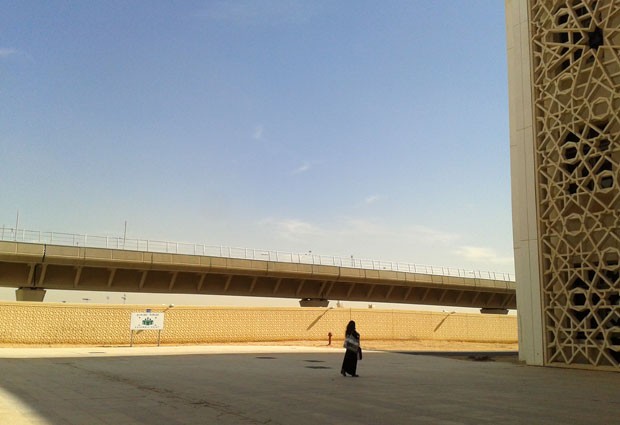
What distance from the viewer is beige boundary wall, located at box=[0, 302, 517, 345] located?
35.5 m

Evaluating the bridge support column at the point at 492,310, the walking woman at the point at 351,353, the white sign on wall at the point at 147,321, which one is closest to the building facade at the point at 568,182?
the walking woman at the point at 351,353

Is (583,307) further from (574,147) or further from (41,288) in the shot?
(41,288)

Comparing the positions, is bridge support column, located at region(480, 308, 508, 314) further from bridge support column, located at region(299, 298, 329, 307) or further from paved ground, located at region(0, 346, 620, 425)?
paved ground, located at region(0, 346, 620, 425)

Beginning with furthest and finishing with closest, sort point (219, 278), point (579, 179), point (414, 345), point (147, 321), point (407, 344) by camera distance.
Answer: point (219, 278)
point (407, 344)
point (414, 345)
point (147, 321)
point (579, 179)

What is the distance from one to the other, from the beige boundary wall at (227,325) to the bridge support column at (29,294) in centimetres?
897

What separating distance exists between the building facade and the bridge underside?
2962 centimetres

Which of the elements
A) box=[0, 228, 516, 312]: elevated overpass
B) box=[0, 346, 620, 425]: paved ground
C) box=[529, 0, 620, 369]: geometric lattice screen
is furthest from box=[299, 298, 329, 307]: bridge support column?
box=[0, 346, 620, 425]: paved ground

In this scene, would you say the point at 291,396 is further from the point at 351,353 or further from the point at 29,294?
the point at 29,294

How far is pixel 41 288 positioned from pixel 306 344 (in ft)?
67.7

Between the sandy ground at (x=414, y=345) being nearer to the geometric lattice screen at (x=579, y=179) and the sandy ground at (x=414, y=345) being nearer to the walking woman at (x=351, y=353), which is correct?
the geometric lattice screen at (x=579, y=179)

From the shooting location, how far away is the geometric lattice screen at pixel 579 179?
71.5 feet

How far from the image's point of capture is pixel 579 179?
22969mm

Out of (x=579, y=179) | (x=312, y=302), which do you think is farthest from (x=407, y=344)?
(x=579, y=179)

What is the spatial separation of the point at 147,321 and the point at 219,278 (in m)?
15.5
